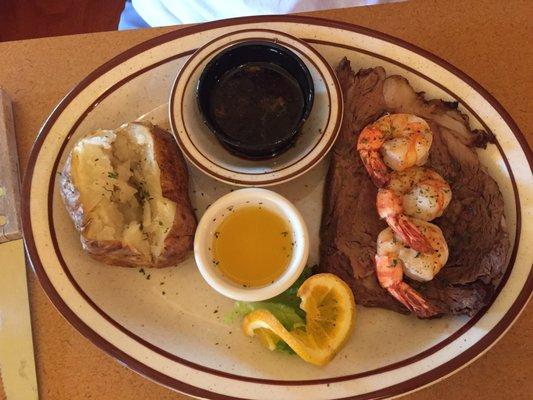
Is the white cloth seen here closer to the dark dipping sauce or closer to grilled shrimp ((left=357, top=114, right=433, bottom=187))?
the dark dipping sauce

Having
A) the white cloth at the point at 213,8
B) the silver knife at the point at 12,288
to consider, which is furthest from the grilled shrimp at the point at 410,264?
the silver knife at the point at 12,288

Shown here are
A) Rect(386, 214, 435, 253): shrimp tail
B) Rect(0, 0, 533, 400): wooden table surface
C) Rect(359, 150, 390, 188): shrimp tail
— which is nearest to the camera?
Rect(386, 214, 435, 253): shrimp tail

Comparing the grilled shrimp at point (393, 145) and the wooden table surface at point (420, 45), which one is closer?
the grilled shrimp at point (393, 145)

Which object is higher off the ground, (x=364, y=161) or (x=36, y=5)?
(x=36, y=5)

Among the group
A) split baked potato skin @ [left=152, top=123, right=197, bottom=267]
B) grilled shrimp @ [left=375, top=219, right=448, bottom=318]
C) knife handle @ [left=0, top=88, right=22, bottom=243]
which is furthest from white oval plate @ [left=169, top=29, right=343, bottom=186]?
knife handle @ [left=0, top=88, right=22, bottom=243]

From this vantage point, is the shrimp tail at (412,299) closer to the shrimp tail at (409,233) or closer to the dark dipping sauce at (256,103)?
the shrimp tail at (409,233)

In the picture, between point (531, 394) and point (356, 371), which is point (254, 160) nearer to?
point (356, 371)

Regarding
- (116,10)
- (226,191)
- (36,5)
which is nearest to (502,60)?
(226,191)
